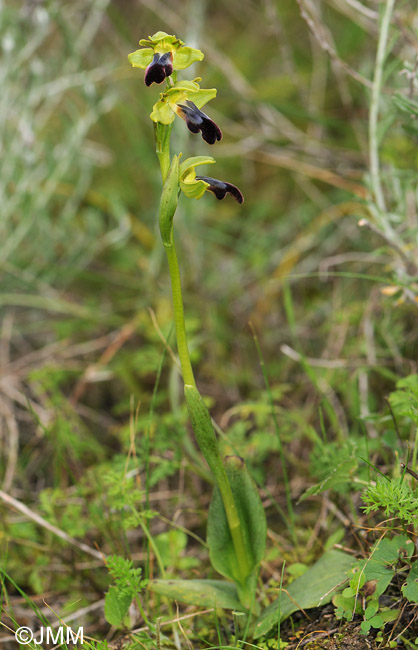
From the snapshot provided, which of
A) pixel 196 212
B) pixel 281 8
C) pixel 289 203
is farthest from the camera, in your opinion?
pixel 281 8

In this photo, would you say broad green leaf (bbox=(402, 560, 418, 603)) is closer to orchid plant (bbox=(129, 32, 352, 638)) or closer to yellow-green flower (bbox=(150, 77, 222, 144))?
orchid plant (bbox=(129, 32, 352, 638))

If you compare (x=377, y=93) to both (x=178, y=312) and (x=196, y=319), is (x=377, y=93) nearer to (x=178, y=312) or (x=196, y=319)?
(x=178, y=312)

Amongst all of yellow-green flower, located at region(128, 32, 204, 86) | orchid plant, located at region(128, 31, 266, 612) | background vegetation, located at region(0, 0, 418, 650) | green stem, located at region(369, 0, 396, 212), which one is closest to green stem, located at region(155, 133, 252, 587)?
orchid plant, located at region(128, 31, 266, 612)

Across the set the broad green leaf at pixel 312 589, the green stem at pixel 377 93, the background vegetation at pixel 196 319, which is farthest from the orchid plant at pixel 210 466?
the green stem at pixel 377 93

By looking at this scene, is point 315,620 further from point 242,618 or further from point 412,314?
point 412,314

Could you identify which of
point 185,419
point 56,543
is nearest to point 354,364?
point 185,419

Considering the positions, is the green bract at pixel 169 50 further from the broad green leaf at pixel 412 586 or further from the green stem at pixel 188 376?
the broad green leaf at pixel 412 586

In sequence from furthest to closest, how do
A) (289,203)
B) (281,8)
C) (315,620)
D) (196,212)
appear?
1. (281,8)
2. (289,203)
3. (196,212)
4. (315,620)
